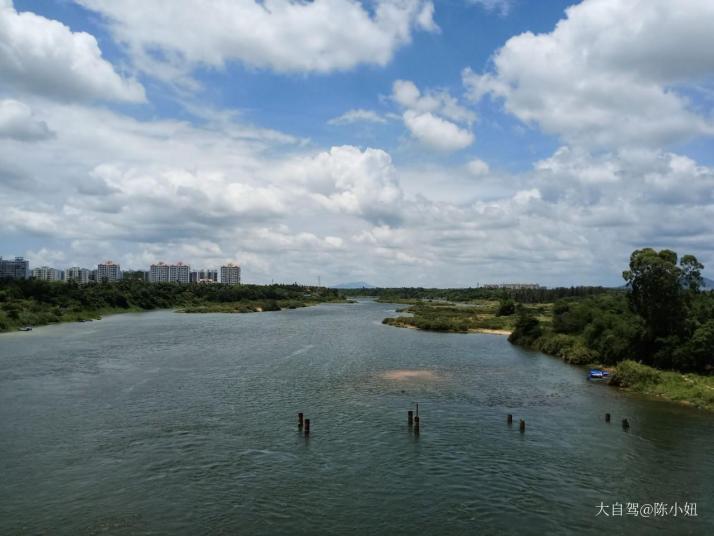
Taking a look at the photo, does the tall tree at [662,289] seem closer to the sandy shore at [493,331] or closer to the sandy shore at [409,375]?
the sandy shore at [409,375]

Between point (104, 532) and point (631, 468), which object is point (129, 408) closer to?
point (104, 532)

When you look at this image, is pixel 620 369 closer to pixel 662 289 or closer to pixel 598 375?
pixel 598 375

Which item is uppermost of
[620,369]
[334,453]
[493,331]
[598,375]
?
[620,369]

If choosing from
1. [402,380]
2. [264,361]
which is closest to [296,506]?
[402,380]

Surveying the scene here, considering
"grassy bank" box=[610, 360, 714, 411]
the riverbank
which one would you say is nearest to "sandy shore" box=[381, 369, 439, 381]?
the riverbank

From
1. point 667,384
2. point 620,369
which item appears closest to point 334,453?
point 667,384

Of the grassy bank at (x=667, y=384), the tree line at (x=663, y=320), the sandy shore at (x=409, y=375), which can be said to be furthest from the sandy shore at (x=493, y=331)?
the grassy bank at (x=667, y=384)

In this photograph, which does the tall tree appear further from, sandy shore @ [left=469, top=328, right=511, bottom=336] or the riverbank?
sandy shore @ [left=469, top=328, right=511, bottom=336]
